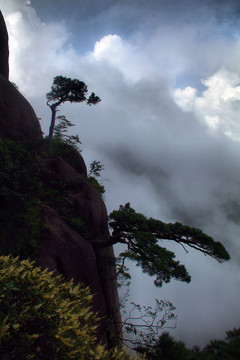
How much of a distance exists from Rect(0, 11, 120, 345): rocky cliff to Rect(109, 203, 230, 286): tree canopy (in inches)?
58.0

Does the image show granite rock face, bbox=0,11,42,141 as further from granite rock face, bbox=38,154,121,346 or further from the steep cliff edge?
granite rock face, bbox=38,154,121,346

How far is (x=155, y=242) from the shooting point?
778 cm

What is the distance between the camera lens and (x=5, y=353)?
2084 mm

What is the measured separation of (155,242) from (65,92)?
1441 cm

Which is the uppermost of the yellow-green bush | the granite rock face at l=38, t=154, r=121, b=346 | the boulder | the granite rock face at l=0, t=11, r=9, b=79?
the granite rock face at l=0, t=11, r=9, b=79

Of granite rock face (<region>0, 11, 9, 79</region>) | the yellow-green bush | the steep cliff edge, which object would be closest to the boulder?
the steep cliff edge

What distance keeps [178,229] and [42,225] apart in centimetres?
574

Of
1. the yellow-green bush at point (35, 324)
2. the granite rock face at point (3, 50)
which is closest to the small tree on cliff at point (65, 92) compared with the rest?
the granite rock face at point (3, 50)

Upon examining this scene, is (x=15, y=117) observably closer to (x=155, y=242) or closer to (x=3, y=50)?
(x=3, y=50)

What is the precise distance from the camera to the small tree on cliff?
16.2 m

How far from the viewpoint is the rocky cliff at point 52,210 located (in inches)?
275

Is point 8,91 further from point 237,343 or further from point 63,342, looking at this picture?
point 237,343

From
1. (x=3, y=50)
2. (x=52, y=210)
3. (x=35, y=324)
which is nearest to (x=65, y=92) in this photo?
(x=3, y=50)

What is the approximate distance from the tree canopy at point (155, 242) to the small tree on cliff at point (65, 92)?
1112 centimetres
